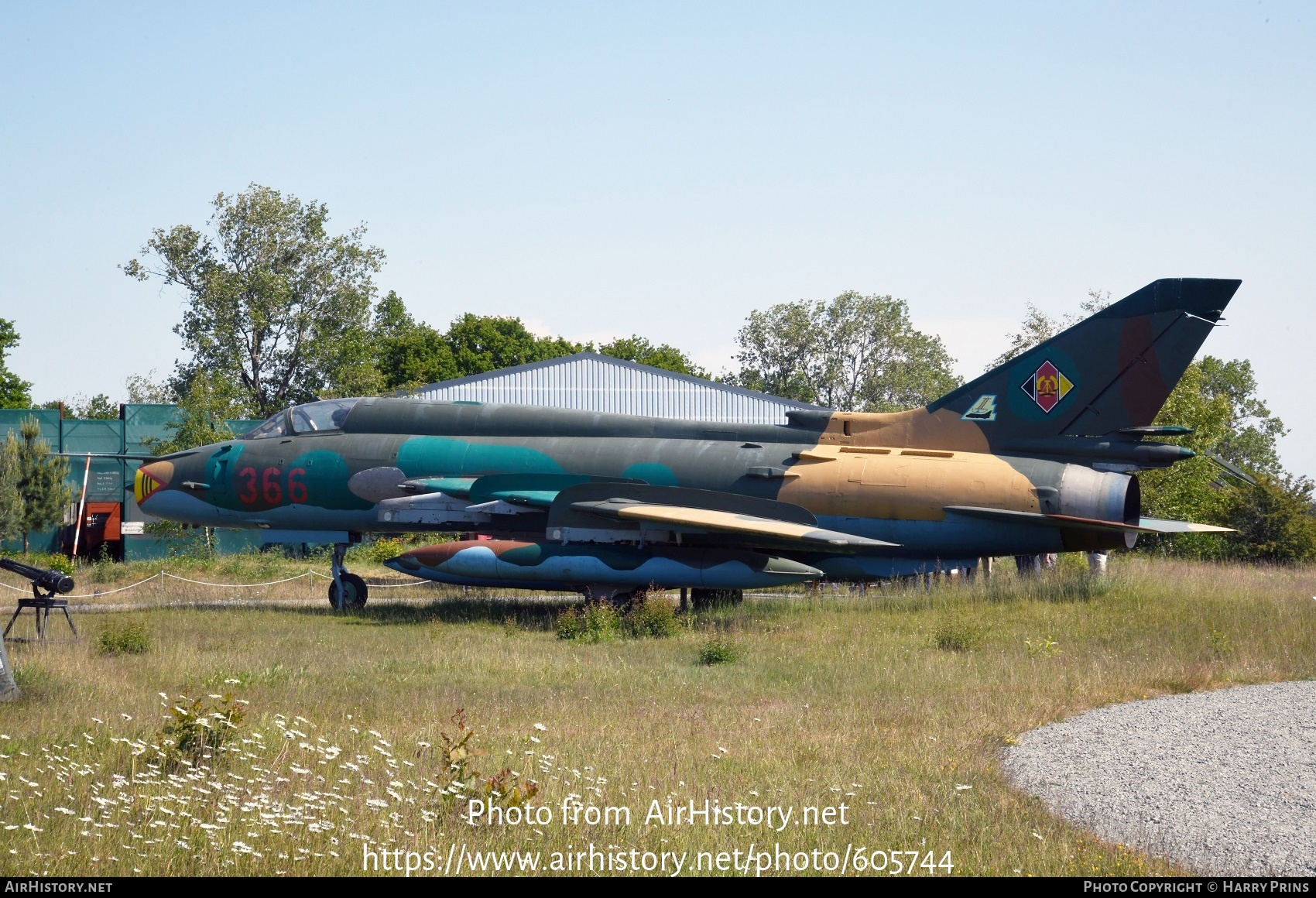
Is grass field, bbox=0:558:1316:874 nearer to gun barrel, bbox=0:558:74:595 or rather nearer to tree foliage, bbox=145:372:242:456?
gun barrel, bbox=0:558:74:595

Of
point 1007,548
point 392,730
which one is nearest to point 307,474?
point 392,730

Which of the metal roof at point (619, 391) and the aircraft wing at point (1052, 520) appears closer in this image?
the aircraft wing at point (1052, 520)

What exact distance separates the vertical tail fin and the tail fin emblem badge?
1 centimetres

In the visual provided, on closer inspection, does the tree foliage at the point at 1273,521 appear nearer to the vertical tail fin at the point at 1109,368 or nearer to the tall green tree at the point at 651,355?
the vertical tail fin at the point at 1109,368

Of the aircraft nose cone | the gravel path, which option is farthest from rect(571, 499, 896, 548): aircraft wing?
the aircraft nose cone

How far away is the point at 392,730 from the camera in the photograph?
9.36m

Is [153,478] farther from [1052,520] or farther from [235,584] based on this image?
[1052,520]

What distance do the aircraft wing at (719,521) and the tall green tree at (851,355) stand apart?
5516cm

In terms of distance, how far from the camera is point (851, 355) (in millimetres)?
73000

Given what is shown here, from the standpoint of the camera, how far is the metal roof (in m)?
38.4

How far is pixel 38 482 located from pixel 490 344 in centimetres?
4636

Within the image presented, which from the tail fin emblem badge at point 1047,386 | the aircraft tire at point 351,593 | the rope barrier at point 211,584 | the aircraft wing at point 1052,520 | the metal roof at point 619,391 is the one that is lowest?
the rope barrier at point 211,584

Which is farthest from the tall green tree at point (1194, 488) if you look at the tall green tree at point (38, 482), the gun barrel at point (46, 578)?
the tall green tree at point (38, 482)

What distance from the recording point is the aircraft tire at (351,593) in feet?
65.7
